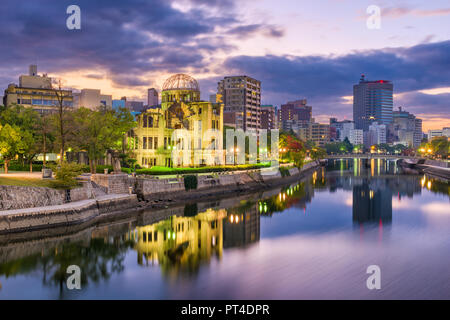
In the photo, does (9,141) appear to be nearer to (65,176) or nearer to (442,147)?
(65,176)

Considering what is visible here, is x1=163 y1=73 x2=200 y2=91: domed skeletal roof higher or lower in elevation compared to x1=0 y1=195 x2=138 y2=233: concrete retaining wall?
higher

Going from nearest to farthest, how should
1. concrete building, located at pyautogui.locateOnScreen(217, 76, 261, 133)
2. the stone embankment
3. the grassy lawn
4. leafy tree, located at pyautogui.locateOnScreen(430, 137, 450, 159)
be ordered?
1. the stone embankment
2. the grassy lawn
3. leafy tree, located at pyautogui.locateOnScreen(430, 137, 450, 159)
4. concrete building, located at pyautogui.locateOnScreen(217, 76, 261, 133)

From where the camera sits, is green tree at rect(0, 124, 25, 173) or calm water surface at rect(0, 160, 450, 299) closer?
calm water surface at rect(0, 160, 450, 299)

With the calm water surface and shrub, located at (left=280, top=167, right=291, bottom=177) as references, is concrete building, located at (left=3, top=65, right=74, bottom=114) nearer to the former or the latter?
shrub, located at (left=280, top=167, right=291, bottom=177)

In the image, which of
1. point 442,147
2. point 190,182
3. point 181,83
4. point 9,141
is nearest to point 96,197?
point 9,141

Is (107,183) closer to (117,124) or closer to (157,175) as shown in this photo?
(157,175)

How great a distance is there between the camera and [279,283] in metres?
23.7

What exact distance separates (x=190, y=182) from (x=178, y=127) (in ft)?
90.7

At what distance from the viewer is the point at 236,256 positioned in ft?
97.7

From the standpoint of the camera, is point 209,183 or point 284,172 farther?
point 284,172

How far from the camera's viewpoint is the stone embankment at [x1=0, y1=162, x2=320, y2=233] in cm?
3225

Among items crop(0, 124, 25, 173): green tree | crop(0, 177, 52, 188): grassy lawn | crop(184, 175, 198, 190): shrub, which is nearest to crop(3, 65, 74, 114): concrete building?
crop(0, 124, 25, 173): green tree

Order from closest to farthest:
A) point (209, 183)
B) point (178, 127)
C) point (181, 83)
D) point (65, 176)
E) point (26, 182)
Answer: point (65, 176), point (26, 182), point (209, 183), point (178, 127), point (181, 83)
